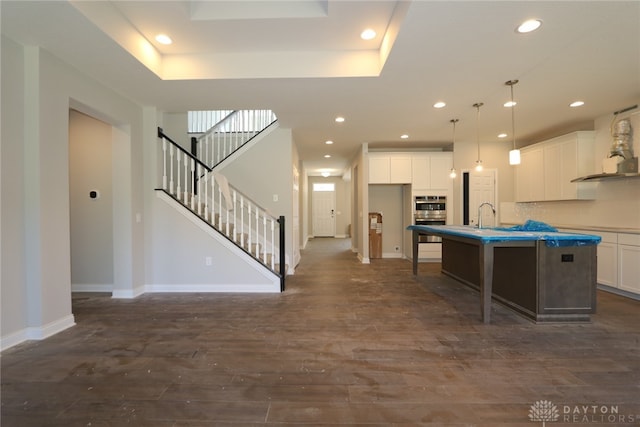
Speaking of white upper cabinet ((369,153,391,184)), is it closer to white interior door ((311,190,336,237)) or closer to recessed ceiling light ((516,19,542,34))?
recessed ceiling light ((516,19,542,34))

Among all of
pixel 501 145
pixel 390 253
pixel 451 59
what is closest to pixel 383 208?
pixel 390 253

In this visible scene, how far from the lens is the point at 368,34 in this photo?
3037 millimetres

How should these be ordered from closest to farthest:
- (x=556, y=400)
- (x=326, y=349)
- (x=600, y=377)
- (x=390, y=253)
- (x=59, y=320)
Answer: (x=556, y=400), (x=600, y=377), (x=326, y=349), (x=59, y=320), (x=390, y=253)

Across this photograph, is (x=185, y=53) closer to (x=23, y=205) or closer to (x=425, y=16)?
(x=23, y=205)

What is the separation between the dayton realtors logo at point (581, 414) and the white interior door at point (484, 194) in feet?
16.6

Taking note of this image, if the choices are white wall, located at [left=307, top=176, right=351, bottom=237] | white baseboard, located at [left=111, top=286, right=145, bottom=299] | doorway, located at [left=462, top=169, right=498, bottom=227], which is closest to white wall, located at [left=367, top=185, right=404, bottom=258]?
doorway, located at [left=462, top=169, right=498, bottom=227]

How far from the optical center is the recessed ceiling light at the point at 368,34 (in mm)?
2982

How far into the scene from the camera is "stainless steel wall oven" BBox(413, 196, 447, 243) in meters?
6.55

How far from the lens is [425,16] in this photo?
2.31 metres

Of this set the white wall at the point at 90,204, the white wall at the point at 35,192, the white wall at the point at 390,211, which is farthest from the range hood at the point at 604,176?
the white wall at the point at 90,204

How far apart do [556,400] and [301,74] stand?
3623 millimetres

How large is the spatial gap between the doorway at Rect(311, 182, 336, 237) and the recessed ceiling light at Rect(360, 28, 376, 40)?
33.4ft

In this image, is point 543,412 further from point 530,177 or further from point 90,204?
point 90,204

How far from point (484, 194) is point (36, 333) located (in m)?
7.53
